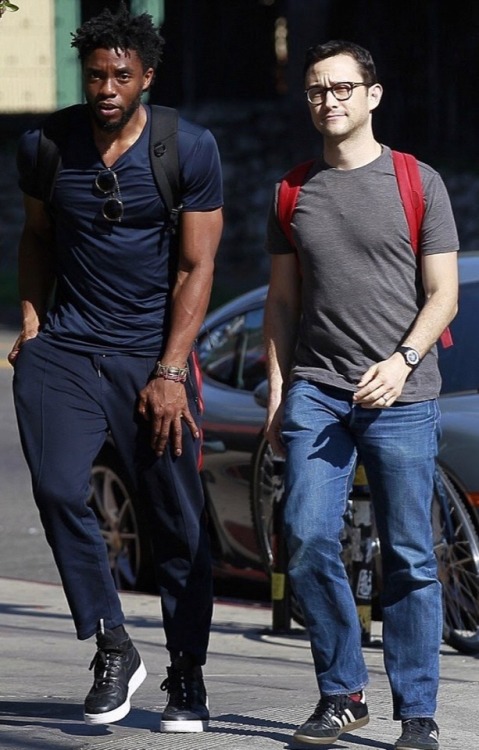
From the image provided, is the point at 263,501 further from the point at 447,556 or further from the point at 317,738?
the point at 317,738

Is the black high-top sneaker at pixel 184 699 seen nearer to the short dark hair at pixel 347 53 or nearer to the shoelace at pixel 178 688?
the shoelace at pixel 178 688

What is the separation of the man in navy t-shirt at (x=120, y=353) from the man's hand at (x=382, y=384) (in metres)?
0.58

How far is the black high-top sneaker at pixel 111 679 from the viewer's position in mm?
4930

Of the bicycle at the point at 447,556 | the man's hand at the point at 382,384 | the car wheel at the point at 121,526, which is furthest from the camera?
the car wheel at the point at 121,526

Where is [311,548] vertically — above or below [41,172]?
below

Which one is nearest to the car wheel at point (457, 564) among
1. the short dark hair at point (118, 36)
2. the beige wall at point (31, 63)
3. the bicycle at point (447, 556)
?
the bicycle at point (447, 556)

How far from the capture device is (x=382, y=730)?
16.4 ft

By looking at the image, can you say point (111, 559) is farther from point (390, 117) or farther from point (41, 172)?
point (390, 117)

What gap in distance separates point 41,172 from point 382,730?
1.85m

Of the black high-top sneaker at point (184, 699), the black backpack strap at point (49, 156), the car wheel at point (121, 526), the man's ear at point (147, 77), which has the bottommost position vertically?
the car wheel at point (121, 526)

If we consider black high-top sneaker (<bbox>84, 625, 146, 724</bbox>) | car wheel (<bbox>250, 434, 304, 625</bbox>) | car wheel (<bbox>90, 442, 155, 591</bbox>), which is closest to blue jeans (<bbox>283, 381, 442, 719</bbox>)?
black high-top sneaker (<bbox>84, 625, 146, 724</bbox>)

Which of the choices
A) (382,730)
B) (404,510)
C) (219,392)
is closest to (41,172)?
(404,510)

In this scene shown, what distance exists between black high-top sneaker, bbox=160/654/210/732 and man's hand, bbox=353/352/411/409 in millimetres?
981

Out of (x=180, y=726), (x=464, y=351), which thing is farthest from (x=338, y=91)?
(x=464, y=351)
